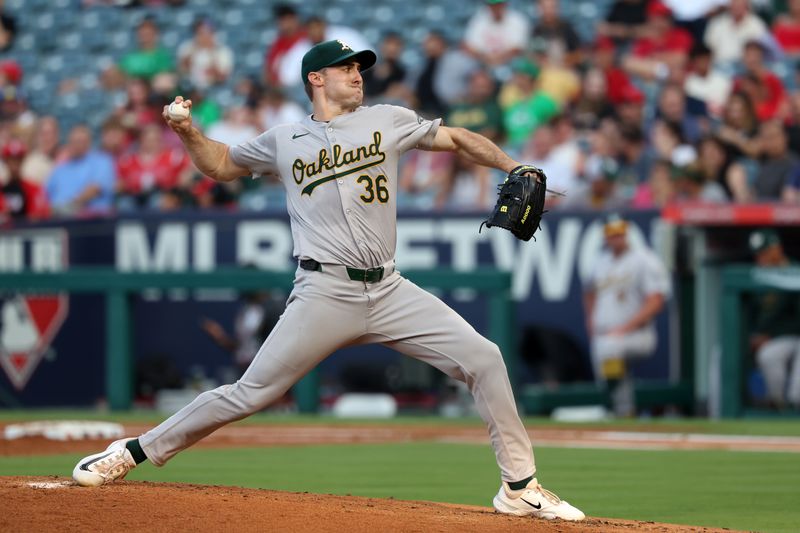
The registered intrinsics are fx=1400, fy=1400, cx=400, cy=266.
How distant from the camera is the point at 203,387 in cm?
1362

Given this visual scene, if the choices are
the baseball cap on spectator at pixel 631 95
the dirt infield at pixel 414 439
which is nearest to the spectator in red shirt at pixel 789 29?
the baseball cap on spectator at pixel 631 95

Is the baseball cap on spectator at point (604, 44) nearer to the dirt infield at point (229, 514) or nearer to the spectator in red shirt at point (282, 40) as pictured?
the spectator in red shirt at point (282, 40)

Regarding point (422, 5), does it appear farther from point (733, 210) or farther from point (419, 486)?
point (419, 486)

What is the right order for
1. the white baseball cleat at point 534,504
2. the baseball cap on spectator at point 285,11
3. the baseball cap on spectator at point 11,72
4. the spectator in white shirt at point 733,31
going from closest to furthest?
the white baseball cleat at point 534,504 < the spectator in white shirt at point 733,31 < the baseball cap on spectator at point 285,11 < the baseball cap on spectator at point 11,72

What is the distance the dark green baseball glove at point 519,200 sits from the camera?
214 inches

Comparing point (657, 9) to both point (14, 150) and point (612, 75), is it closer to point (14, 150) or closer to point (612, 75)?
point (612, 75)

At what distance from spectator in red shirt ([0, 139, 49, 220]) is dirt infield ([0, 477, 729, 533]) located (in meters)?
9.85

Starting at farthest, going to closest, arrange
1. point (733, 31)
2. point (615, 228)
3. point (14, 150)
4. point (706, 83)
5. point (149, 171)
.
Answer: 1. point (14, 150)
2. point (149, 171)
3. point (733, 31)
4. point (706, 83)
5. point (615, 228)

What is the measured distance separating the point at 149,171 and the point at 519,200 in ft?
33.4

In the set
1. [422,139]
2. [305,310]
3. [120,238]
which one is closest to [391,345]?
[305,310]

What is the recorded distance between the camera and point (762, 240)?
12.2 m

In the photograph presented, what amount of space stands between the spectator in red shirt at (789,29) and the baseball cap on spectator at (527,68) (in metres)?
2.42

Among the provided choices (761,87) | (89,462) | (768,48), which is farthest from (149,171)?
(89,462)

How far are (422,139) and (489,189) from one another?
805cm
